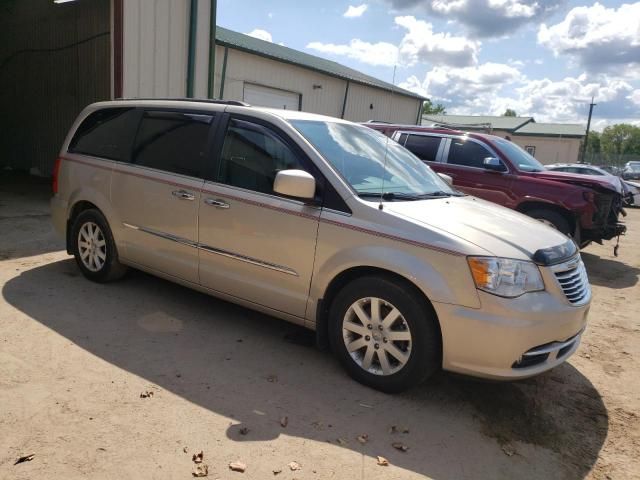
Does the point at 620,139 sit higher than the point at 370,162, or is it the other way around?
the point at 620,139

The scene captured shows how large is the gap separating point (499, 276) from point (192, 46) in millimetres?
8024

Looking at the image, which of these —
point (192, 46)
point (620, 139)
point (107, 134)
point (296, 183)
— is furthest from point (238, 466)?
point (620, 139)

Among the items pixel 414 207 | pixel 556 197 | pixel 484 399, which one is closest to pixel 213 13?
pixel 556 197

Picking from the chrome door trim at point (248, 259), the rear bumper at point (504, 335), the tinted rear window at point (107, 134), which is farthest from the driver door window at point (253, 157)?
the rear bumper at point (504, 335)

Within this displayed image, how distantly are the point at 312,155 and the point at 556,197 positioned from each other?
5.35 metres

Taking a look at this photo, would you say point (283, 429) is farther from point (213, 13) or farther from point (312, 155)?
point (213, 13)

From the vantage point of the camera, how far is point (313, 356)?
13.1 feet

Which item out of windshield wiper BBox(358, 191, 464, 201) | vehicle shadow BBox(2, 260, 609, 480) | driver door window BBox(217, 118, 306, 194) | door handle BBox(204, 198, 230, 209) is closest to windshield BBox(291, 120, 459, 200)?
windshield wiper BBox(358, 191, 464, 201)

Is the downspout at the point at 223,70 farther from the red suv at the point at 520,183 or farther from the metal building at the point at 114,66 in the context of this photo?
the red suv at the point at 520,183

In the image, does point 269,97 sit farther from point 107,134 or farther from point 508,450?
point 508,450

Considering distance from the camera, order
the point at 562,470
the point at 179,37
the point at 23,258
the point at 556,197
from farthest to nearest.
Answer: the point at 179,37 < the point at 556,197 < the point at 23,258 < the point at 562,470

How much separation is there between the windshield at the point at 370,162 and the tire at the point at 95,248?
234cm

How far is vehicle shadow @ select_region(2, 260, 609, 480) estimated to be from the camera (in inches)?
115

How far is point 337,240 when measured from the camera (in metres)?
3.49
